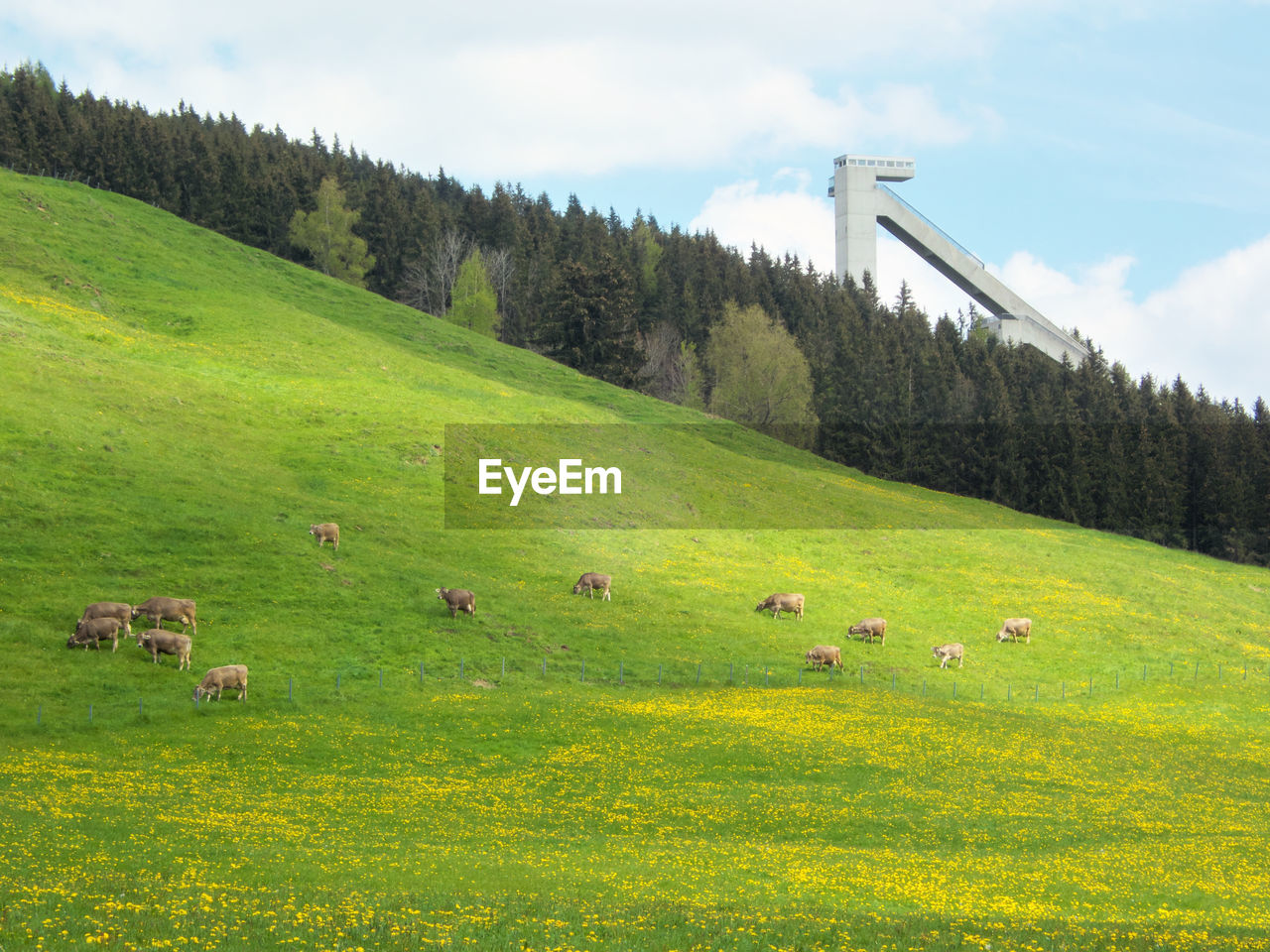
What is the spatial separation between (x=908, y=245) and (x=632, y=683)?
5189 inches

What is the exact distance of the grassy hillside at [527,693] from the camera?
1980cm

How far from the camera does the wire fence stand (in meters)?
34.5

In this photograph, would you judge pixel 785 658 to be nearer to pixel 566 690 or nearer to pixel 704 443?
pixel 566 690

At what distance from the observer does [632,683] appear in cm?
4569

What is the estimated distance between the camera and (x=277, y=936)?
15391 millimetres

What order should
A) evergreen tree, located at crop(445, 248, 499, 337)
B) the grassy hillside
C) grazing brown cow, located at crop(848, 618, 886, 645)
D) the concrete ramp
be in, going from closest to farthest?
1. the grassy hillside
2. grazing brown cow, located at crop(848, 618, 886, 645)
3. evergreen tree, located at crop(445, 248, 499, 337)
4. the concrete ramp

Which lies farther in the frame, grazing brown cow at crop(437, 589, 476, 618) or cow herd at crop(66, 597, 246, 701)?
grazing brown cow at crop(437, 589, 476, 618)

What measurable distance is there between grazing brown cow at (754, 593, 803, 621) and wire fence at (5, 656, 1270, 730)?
7016 mm

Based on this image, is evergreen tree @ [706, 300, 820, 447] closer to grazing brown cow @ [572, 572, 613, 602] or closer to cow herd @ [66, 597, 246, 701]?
grazing brown cow @ [572, 572, 613, 602]

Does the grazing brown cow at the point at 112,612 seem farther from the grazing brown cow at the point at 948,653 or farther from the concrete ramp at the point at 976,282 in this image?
the concrete ramp at the point at 976,282

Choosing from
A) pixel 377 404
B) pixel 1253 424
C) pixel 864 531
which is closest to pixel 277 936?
pixel 377 404

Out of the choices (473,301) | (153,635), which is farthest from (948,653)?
(473,301)

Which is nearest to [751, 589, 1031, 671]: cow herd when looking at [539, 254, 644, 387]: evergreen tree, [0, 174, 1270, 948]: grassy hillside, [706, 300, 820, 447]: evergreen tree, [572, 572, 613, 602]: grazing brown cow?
[0, 174, 1270, 948]: grassy hillside

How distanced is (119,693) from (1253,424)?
437 ft
